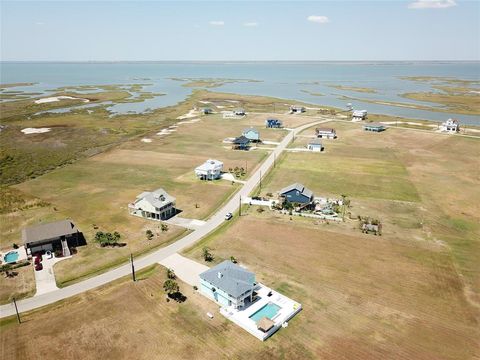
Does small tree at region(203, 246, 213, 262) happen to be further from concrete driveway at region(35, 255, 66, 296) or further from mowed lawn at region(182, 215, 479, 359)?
concrete driveway at region(35, 255, 66, 296)

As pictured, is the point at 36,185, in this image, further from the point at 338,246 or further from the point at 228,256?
the point at 338,246

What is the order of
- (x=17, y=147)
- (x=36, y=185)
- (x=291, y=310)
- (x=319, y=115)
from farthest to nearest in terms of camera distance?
1. (x=319, y=115)
2. (x=17, y=147)
3. (x=36, y=185)
4. (x=291, y=310)

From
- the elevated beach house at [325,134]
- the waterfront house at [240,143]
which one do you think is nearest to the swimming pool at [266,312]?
the waterfront house at [240,143]

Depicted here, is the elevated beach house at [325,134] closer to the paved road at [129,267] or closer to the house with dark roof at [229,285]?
the paved road at [129,267]

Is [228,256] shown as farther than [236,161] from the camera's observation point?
No

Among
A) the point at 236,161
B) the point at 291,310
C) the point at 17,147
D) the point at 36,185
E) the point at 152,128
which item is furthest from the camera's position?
the point at 152,128

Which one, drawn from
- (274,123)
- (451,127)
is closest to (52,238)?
(274,123)

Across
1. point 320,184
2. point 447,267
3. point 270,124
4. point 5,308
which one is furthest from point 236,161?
point 5,308
